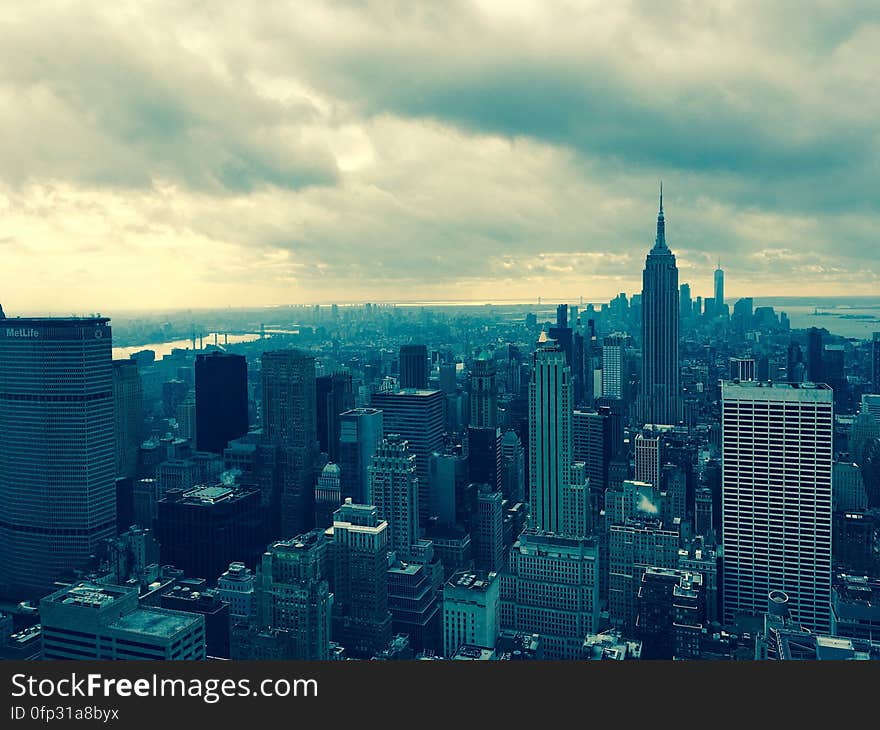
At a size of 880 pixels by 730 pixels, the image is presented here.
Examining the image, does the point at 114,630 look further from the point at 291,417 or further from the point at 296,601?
the point at 291,417

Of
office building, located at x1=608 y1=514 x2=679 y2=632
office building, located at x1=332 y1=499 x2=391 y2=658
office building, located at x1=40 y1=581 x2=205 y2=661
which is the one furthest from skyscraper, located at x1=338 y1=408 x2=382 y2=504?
office building, located at x1=40 y1=581 x2=205 y2=661

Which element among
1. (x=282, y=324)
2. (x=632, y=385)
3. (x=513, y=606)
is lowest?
(x=513, y=606)

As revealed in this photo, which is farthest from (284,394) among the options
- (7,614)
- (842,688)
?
(842,688)

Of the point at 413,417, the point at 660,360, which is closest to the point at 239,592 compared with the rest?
the point at 413,417

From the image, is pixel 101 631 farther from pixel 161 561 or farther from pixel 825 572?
pixel 825 572

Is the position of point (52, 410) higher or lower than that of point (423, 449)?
higher

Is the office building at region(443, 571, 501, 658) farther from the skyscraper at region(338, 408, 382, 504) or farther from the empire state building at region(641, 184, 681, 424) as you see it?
the empire state building at region(641, 184, 681, 424)
